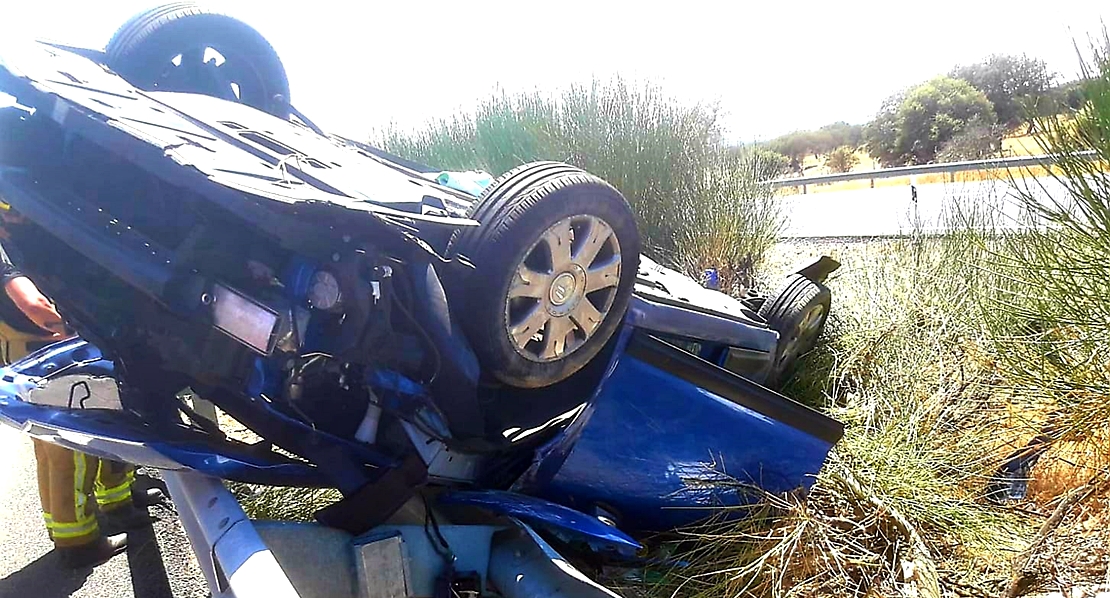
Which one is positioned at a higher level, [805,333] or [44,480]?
[805,333]

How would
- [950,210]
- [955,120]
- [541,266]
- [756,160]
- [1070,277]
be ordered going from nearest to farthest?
1. [541,266]
2. [1070,277]
3. [950,210]
4. [756,160]
5. [955,120]

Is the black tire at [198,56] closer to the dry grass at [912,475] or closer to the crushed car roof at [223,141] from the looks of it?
the crushed car roof at [223,141]

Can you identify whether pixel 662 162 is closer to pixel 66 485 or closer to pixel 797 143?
pixel 66 485

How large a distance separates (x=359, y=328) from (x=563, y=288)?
0.57 metres

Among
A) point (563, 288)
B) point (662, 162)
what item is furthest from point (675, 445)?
point (662, 162)

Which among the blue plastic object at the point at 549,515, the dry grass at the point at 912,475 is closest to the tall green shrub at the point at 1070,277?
the dry grass at the point at 912,475

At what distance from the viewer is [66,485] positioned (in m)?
3.52

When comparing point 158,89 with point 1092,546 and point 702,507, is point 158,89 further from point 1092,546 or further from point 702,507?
point 1092,546

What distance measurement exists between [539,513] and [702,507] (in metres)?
0.71

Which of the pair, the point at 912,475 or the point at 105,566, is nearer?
the point at 912,475

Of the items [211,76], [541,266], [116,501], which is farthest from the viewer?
[116,501]

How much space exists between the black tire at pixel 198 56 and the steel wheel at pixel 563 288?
1696mm

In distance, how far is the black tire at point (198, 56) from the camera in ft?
9.87

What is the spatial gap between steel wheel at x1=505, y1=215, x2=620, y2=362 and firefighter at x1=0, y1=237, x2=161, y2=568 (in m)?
2.43
